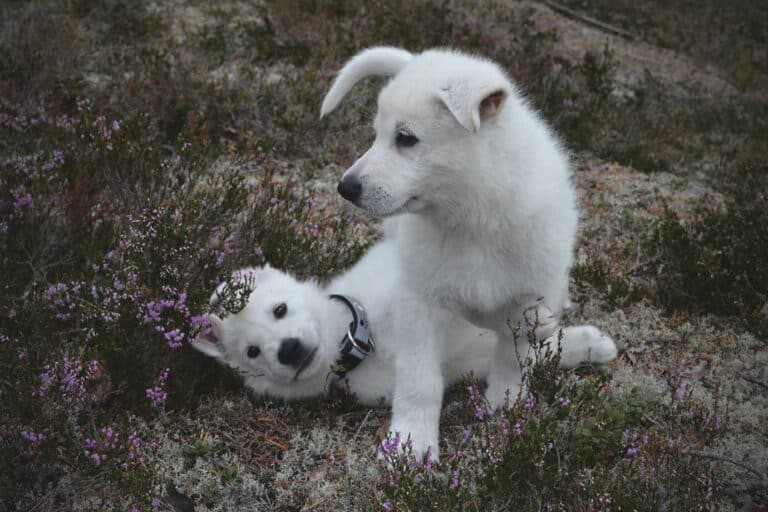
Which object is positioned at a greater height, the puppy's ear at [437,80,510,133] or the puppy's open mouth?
the puppy's ear at [437,80,510,133]

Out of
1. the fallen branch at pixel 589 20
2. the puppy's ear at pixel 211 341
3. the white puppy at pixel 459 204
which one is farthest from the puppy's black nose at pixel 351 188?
the fallen branch at pixel 589 20

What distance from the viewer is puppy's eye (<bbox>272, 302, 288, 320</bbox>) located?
461cm

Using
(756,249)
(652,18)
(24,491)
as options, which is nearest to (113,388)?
(24,491)

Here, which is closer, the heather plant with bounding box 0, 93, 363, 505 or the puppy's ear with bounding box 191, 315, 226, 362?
the heather plant with bounding box 0, 93, 363, 505

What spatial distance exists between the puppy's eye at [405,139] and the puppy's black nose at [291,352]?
1702 millimetres

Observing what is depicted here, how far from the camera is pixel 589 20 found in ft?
36.2

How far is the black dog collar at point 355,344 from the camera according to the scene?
443 centimetres

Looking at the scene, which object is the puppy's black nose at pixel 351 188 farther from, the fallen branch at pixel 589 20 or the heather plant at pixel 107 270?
the fallen branch at pixel 589 20

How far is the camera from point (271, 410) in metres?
4.10

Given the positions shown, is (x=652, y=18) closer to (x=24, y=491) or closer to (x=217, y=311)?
(x=217, y=311)

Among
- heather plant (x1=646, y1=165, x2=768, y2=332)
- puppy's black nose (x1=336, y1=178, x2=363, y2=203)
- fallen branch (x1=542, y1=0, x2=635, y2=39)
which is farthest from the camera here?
fallen branch (x1=542, y1=0, x2=635, y2=39)

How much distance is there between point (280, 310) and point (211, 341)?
0.53m

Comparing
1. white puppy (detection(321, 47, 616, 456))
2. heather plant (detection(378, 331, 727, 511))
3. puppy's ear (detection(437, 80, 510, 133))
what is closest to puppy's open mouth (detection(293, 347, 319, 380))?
white puppy (detection(321, 47, 616, 456))

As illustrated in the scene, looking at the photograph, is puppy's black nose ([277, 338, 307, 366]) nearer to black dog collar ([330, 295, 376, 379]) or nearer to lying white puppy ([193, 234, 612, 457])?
lying white puppy ([193, 234, 612, 457])
